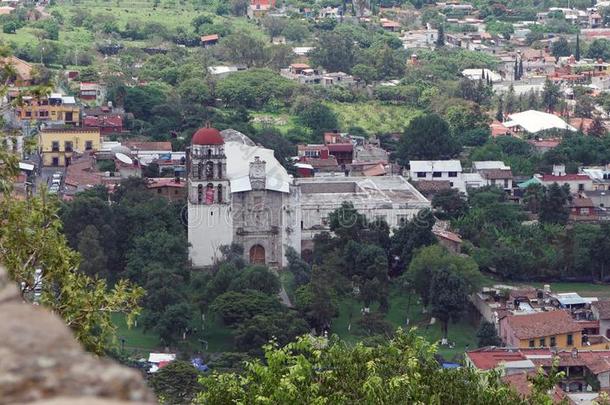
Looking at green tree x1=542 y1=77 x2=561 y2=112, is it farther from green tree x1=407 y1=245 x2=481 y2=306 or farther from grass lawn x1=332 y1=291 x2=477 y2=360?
grass lawn x1=332 y1=291 x2=477 y2=360

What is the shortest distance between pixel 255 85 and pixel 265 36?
15.2m

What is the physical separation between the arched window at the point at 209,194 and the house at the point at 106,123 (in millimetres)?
11727

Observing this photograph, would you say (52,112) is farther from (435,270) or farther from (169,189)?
(435,270)

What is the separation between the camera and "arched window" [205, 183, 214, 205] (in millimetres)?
26828

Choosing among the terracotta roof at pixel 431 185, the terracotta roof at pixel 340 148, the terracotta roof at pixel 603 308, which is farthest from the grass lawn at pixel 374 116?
the terracotta roof at pixel 603 308

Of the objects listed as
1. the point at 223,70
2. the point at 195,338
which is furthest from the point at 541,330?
the point at 223,70

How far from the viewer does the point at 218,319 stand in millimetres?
23859

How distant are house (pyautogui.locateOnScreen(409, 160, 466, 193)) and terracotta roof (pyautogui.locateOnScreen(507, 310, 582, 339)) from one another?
35.9ft

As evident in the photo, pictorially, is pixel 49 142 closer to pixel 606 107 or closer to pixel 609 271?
pixel 609 271

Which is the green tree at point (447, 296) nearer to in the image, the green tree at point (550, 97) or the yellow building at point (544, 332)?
the yellow building at point (544, 332)

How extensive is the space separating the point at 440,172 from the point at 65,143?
9.12m

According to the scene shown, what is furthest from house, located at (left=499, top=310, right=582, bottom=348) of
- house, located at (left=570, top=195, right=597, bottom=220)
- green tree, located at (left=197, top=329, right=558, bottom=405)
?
green tree, located at (left=197, top=329, right=558, bottom=405)

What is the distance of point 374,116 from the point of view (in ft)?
149

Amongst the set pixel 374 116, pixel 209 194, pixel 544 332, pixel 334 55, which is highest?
pixel 209 194
